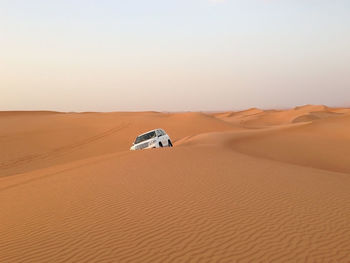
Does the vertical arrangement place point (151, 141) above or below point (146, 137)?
below

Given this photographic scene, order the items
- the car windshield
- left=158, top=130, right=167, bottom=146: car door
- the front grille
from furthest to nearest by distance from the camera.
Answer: left=158, top=130, right=167, bottom=146: car door → the car windshield → the front grille

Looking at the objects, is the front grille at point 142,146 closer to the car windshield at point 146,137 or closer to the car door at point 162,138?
the car windshield at point 146,137

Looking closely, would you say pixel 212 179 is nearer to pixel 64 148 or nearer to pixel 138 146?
pixel 138 146

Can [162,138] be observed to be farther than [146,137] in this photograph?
Yes

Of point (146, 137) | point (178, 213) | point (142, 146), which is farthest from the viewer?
point (146, 137)

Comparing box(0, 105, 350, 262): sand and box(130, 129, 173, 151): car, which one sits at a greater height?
box(130, 129, 173, 151): car

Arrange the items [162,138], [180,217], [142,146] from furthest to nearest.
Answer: [162,138]
[142,146]
[180,217]

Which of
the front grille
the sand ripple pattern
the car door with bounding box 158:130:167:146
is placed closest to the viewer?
the sand ripple pattern

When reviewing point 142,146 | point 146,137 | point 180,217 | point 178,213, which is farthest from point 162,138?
point 180,217

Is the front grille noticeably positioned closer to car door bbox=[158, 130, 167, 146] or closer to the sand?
Answer: car door bbox=[158, 130, 167, 146]

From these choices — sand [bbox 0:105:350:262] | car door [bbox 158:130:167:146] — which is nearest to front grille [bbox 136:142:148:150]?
car door [bbox 158:130:167:146]

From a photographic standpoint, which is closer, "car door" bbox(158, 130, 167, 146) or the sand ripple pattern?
the sand ripple pattern

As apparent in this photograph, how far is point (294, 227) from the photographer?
593 centimetres

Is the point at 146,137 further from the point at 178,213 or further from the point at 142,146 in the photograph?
the point at 178,213
